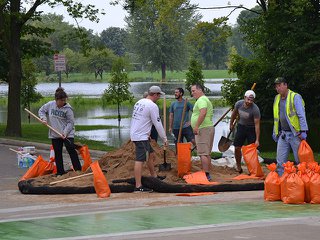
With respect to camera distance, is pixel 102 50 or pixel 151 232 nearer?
pixel 151 232

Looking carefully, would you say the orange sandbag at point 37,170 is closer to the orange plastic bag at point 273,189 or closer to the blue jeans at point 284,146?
the blue jeans at point 284,146

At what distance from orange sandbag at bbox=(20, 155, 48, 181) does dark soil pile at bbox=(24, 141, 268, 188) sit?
0.23m

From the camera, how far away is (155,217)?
35.9ft

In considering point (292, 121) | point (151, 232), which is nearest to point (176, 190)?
point (292, 121)

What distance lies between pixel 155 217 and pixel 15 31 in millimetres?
19542

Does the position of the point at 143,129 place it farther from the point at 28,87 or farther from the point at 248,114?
the point at 28,87

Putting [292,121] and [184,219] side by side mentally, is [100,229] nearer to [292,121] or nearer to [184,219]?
[184,219]

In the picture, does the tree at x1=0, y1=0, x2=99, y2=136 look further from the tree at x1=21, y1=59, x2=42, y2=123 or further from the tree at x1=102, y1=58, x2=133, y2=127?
the tree at x1=102, y1=58, x2=133, y2=127

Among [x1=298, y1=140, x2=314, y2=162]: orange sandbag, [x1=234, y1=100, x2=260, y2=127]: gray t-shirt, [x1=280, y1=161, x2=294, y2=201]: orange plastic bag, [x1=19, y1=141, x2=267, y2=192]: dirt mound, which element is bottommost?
[x1=19, y1=141, x2=267, y2=192]: dirt mound

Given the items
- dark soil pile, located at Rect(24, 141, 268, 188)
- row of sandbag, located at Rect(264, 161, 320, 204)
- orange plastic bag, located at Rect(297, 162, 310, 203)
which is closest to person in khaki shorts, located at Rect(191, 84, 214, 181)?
dark soil pile, located at Rect(24, 141, 268, 188)

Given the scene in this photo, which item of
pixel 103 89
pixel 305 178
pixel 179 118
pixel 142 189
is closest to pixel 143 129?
pixel 142 189

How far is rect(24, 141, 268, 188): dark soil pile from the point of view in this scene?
1433cm

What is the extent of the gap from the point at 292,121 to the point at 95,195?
3071 millimetres

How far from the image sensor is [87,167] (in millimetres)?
15766
